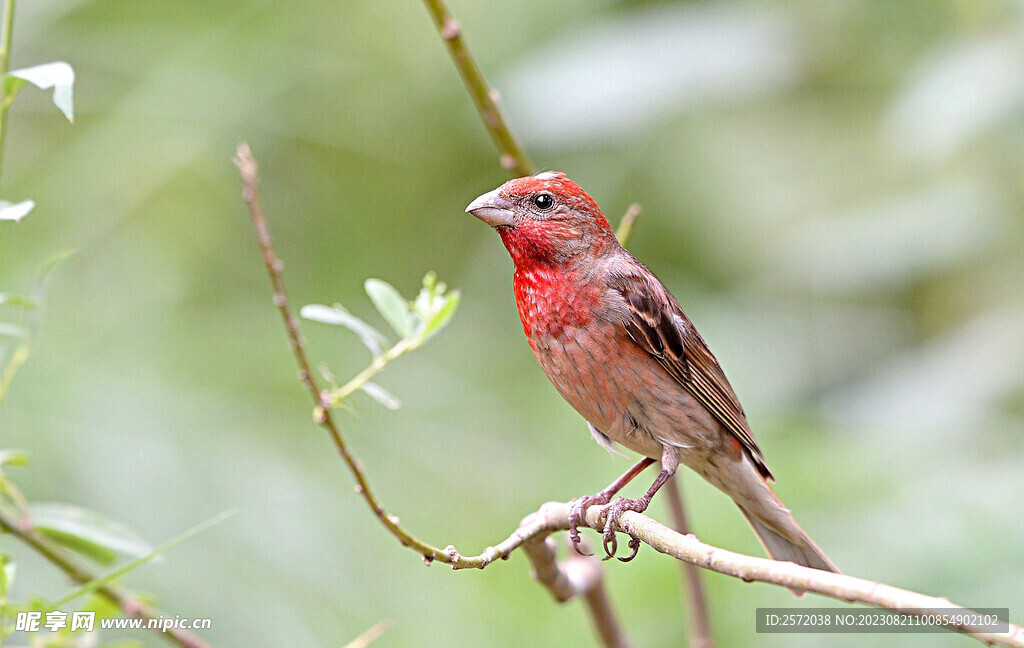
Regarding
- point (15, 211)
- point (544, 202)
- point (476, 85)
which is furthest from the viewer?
point (544, 202)

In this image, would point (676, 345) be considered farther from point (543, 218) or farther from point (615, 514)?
point (615, 514)

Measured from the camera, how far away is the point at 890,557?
419cm

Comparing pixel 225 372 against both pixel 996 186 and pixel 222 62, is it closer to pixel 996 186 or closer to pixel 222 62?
pixel 222 62

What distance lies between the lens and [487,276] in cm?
582

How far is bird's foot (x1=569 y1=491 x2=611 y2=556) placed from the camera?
A: 242 centimetres

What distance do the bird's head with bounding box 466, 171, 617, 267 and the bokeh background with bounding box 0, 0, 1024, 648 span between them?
1.93 m

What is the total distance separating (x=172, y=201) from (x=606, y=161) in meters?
2.34

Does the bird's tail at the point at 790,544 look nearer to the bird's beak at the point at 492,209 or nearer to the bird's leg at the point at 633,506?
the bird's leg at the point at 633,506

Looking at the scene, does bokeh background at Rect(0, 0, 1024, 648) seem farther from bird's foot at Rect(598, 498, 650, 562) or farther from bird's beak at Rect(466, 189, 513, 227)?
bird's beak at Rect(466, 189, 513, 227)

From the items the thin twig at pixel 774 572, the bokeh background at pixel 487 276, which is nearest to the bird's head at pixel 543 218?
the thin twig at pixel 774 572

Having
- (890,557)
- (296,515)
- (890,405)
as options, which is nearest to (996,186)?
(890,405)

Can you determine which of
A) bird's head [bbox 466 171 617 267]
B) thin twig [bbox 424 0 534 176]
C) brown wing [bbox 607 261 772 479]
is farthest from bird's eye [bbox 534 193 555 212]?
brown wing [bbox 607 261 772 479]

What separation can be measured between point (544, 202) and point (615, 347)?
444mm

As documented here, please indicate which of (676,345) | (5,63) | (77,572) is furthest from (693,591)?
(5,63)
